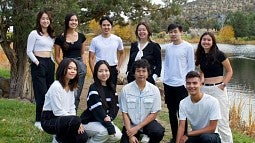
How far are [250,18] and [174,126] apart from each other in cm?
6184

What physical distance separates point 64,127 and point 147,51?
67.4 inches

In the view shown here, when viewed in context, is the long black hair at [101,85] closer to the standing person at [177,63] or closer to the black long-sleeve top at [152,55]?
the black long-sleeve top at [152,55]

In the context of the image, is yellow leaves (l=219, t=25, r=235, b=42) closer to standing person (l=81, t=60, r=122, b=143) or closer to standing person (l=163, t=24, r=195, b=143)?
standing person (l=163, t=24, r=195, b=143)

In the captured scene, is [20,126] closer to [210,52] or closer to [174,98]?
[174,98]

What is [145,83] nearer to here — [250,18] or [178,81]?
[178,81]

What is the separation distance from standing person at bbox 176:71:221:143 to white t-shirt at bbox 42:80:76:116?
1.39m

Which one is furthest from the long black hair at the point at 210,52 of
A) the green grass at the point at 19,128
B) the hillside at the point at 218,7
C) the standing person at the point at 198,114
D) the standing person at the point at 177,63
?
the hillside at the point at 218,7

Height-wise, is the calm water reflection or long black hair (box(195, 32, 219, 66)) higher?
long black hair (box(195, 32, 219, 66))

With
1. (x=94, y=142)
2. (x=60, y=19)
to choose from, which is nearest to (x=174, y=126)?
(x=94, y=142)

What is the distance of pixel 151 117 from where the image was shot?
17.0 ft

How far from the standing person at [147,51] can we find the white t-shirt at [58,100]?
1146 millimetres

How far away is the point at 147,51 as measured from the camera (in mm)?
5801

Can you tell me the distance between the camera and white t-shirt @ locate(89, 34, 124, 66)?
6.25 meters

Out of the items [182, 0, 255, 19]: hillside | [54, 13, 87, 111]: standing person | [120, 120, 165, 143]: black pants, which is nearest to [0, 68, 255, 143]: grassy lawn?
[54, 13, 87, 111]: standing person
